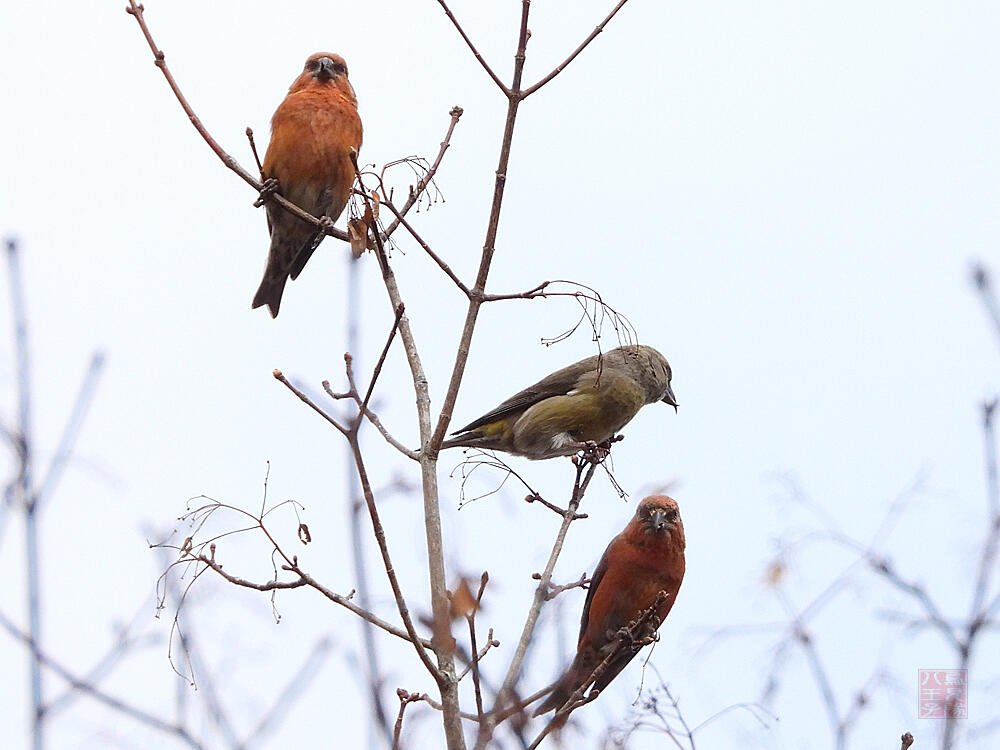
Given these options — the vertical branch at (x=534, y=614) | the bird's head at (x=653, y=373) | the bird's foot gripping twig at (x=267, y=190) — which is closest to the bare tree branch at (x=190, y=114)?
the bird's foot gripping twig at (x=267, y=190)

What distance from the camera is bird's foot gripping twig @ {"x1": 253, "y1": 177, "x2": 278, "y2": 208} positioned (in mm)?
5566

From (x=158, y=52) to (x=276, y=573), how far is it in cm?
170

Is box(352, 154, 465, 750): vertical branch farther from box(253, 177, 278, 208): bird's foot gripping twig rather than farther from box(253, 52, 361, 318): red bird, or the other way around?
box(253, 52, 361, 318): red bird

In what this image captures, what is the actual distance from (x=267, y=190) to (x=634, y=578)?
8.10 feet

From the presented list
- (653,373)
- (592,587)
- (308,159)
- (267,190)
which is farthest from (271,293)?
(592,587)

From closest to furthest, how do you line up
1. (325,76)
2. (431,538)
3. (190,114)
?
1. (431,538)
2. (190,114)
3. (325,76)

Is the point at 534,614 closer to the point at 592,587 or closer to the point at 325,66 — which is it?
the point at 592,587

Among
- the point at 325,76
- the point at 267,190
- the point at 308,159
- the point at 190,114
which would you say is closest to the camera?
the point at 190,114

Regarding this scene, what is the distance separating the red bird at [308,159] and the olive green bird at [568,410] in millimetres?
1388

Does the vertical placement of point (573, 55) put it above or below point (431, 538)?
above

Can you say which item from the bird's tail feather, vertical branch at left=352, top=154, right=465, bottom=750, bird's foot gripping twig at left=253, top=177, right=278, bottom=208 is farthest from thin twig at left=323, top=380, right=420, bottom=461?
the bird's tail feather

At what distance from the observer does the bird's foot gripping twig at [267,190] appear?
5.57 meters

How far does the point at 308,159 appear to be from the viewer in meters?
6.72

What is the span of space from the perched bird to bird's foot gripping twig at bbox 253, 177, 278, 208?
224 cm
